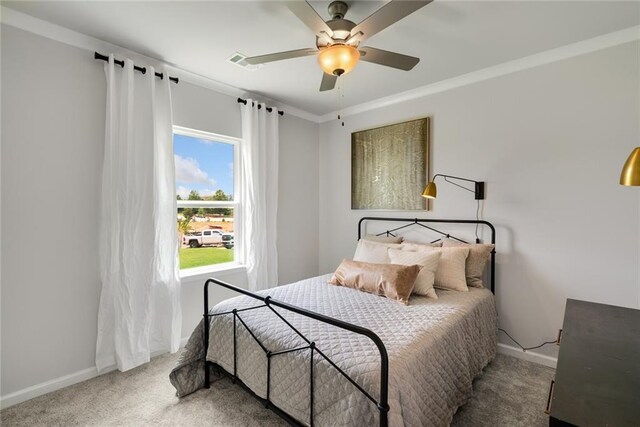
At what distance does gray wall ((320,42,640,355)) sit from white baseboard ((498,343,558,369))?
0.06 meters

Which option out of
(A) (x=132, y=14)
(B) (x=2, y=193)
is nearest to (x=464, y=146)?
(A) (x=132, y=14)

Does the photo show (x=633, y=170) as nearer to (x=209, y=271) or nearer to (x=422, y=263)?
(x=422, y=263)

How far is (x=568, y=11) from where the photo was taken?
6.25 feet

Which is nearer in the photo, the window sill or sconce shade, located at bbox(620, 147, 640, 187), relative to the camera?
sconce shade, located at bbox(620, 147, 640, 187)

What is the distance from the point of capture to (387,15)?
1.47 m

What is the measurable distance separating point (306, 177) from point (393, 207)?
126cm

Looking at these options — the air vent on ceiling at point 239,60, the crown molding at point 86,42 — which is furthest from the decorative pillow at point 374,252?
the crown molding at point 86,42

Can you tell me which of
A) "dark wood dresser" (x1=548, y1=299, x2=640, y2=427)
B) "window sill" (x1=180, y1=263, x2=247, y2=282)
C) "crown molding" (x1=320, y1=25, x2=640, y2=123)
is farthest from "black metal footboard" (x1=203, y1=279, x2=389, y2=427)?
"crown molding" (x1=320, y1=25, x2=640, y2=123)

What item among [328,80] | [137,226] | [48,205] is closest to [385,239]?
[328,80]

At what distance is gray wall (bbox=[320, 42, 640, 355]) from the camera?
7.13ft

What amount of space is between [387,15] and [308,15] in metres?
0.39

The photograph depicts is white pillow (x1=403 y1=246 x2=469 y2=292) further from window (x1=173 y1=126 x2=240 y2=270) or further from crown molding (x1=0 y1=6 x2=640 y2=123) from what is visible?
window (x1=173 y1=126 x2=240 y2=270)

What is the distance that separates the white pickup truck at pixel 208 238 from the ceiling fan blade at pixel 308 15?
2.25 m

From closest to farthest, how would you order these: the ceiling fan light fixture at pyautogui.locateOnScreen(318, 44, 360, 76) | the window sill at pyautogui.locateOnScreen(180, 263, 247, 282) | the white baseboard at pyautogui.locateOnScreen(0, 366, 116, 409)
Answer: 1. the ceiling fan light fixture at pyautogui.locateOnScreen(318, 44, 360, 76)
2. the white baseboard at pyautogui.locateOnScreen(0, 366, 116, 409)
3. the window sill at pyautogui.locateOnScreen(180, 263, 247, 282)
